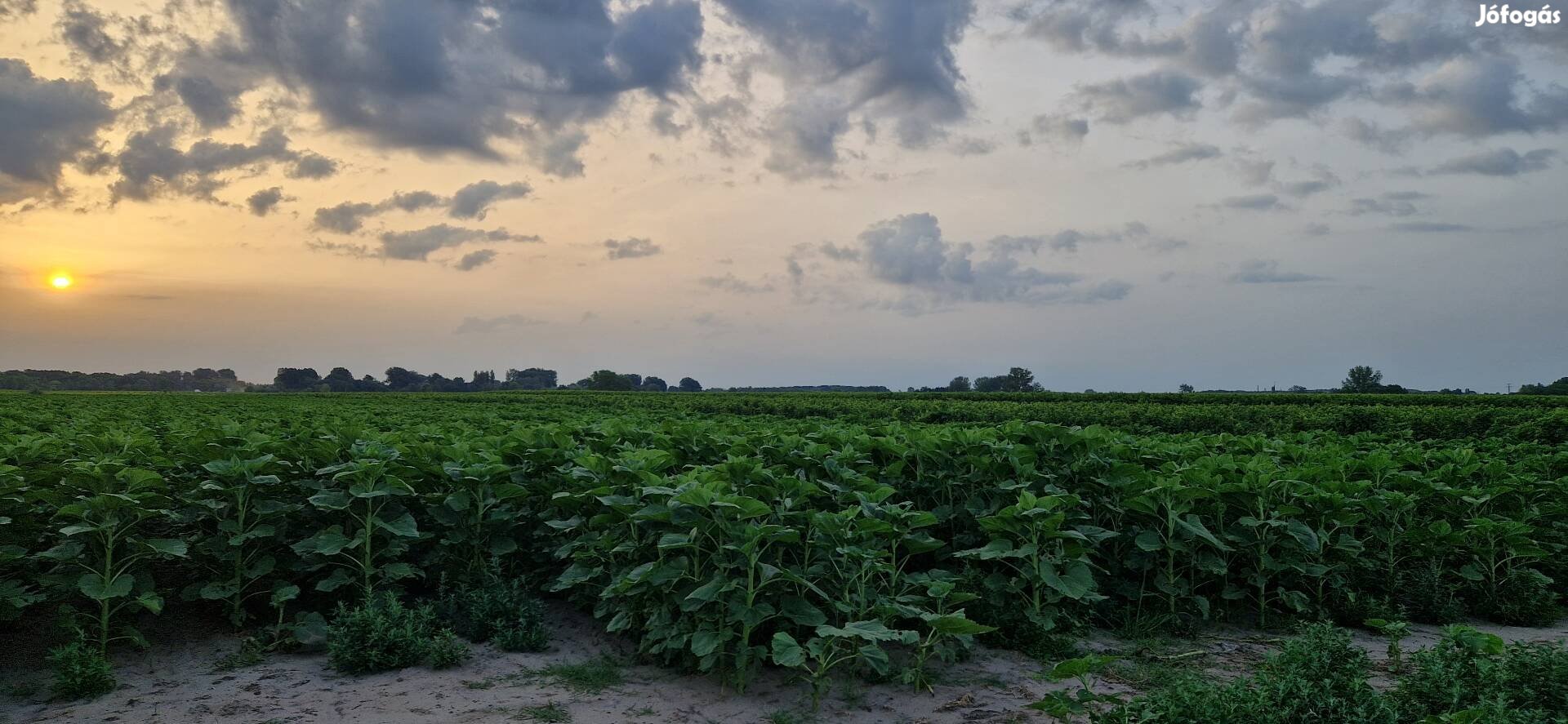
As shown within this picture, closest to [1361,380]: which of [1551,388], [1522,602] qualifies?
[1551,388]

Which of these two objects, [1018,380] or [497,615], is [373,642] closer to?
[497,615]

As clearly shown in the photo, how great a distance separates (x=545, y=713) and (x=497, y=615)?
1.46m

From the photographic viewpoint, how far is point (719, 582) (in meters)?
4.66

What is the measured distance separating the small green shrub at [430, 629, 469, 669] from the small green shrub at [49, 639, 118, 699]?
1.75 m

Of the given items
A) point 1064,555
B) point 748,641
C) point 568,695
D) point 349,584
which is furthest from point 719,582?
point 349,584

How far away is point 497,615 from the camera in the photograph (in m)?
5.86

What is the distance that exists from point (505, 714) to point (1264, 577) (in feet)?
17.4

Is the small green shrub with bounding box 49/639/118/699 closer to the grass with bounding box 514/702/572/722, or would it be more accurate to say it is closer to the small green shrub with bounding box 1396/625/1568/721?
the grass with bounding box 514/702/572/722

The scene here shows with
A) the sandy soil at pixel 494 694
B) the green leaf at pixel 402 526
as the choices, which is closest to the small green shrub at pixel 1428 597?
the sandy soil at pixel 494 694

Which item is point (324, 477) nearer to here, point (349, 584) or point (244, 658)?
point (349, 584)

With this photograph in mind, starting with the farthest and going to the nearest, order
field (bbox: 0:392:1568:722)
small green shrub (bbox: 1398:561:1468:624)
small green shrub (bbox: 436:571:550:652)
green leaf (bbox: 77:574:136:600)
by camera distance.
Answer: small green shrub (bbox: 1398:561:1468:624) → small green shrub (bbox: 436:571:550:652) → green leaf (bbox: 77:574:136:600) → field (bbox: 0:392:1568:722)

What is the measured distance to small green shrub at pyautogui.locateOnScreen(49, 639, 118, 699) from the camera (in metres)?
4.88

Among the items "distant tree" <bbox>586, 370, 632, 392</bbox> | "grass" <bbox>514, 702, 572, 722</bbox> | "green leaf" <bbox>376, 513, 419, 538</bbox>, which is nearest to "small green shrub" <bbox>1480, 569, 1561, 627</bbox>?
"grass" <bbox>514, 702, 572, 722</bbox>

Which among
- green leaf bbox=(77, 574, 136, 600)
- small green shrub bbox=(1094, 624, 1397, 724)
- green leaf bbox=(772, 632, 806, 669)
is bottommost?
small green shrub bbox=(1094, 624, 1397, 724)
